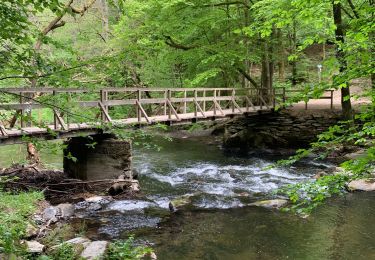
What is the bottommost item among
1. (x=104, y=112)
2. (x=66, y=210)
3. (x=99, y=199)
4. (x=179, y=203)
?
(x=179, y=203)

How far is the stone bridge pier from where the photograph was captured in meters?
11.9

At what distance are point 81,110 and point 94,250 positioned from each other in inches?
88.9

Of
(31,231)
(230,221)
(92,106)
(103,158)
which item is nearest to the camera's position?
(31,231)

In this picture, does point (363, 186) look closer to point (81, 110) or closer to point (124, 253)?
point (124, 253)

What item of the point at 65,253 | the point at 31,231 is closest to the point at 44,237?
the point at 31,231

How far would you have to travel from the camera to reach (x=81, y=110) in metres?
5.12

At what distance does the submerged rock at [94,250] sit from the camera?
557cm

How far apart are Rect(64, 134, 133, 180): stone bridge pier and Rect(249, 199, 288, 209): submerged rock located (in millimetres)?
4176

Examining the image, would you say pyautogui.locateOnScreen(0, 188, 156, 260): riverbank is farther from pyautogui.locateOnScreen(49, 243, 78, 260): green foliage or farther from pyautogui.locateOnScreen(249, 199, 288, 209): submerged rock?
pyautogui.locateOnScreen(249, 199, 288, 209): submerged rock

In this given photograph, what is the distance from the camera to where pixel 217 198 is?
10.9 m

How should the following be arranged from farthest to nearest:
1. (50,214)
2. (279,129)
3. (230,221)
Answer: (279,129), (230,221), (50,214)

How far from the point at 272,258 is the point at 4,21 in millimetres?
5832

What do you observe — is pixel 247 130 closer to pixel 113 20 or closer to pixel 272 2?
pixel 272 2

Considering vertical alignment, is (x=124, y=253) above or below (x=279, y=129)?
below
